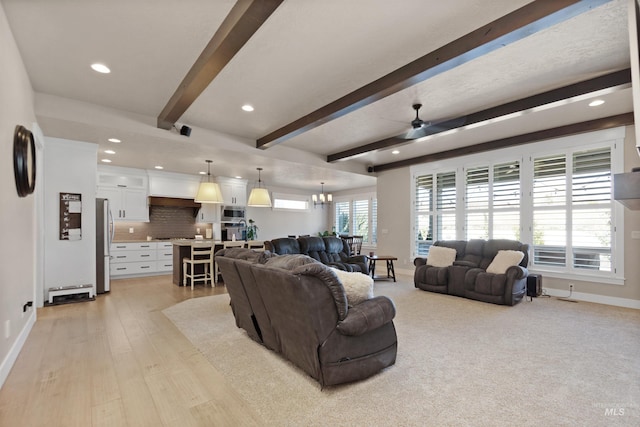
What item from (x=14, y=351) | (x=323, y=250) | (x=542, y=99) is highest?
(x=542, y=99)

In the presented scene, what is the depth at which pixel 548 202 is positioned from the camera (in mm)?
5203

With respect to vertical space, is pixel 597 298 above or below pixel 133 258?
below

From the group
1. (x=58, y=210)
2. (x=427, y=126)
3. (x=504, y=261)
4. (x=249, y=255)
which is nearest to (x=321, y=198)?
(x=427, y=126)

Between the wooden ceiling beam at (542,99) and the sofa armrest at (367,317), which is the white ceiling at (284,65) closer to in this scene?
the wooden ceiling beam at (542,99)

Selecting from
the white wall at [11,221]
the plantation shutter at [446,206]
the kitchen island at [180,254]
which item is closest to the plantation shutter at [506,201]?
the plantation shutter at [446,206]

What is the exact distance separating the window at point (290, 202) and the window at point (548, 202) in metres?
5.08

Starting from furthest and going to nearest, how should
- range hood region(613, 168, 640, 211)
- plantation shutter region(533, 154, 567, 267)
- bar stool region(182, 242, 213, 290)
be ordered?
1. bar stool region(182, 242, 213, 290)
2. plantation shutter region(533, 154, 567, 267)
3. range hood region(613, 168, 640, 211)

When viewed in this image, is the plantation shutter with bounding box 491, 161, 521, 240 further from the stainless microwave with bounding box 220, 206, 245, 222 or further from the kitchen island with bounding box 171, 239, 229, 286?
the stainless microwave with bounding box 220, 206, 245, 222

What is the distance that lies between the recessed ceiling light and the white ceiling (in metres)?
0.08

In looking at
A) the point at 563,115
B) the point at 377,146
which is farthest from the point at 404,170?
the point at 563,115

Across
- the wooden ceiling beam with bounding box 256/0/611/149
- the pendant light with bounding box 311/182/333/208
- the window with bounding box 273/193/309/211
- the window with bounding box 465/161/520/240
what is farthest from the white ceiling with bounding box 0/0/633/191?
the window with bounding box 273/193/309/211

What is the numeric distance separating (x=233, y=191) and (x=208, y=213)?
3.01 feet

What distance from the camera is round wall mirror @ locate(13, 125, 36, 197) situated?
2674mm

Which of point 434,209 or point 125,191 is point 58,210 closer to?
point 125,191
